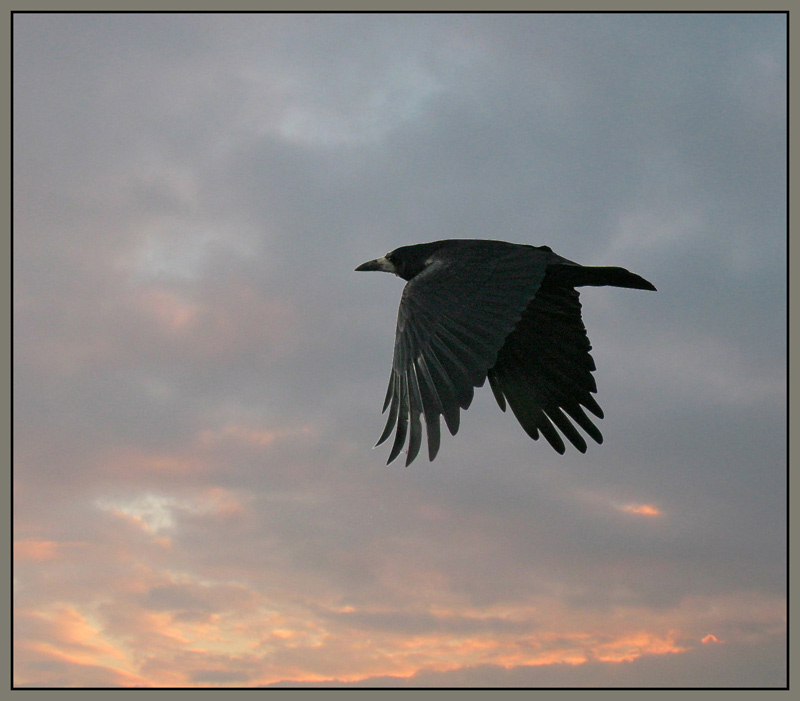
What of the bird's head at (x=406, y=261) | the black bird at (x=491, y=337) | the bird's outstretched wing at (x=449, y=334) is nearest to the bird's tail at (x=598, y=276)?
the black bird at (x=491, y=337)

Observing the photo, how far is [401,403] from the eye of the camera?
666cm

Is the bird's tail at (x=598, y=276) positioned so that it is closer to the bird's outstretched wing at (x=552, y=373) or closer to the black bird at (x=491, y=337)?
the black bird at (x=491, y=337)

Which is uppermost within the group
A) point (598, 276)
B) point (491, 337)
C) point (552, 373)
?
point (598, 276)

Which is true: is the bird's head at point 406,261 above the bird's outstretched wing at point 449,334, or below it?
above

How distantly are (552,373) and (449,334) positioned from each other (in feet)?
6.82

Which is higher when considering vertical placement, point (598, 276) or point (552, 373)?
point (598, 276)

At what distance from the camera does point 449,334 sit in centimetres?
679

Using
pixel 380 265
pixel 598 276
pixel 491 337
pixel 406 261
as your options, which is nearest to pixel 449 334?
pixel 491 337

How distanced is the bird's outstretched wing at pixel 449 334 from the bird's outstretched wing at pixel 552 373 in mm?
973

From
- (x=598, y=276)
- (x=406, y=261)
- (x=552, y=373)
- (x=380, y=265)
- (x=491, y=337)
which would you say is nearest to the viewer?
(x=491, y=337)

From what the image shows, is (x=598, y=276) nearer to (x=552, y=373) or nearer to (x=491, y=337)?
(x=552, y=373)

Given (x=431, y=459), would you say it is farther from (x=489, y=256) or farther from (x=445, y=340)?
(x=489, y=256)

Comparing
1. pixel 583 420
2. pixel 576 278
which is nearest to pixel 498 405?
pixel 583 420

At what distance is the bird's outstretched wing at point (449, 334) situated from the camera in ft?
21.0
